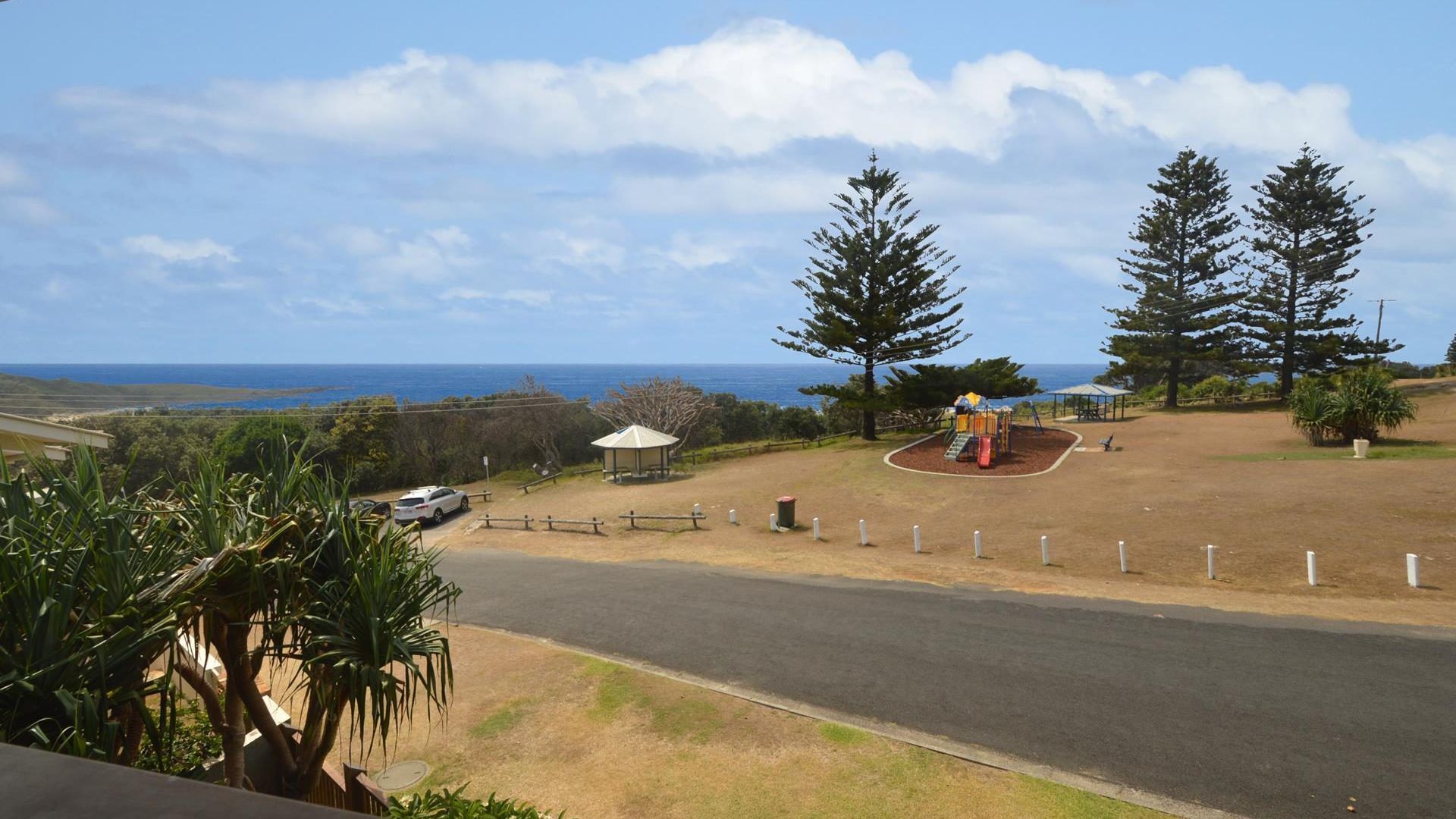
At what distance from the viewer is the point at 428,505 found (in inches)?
1109

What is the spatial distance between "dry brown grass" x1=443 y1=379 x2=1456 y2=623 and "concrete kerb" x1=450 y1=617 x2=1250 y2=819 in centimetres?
666

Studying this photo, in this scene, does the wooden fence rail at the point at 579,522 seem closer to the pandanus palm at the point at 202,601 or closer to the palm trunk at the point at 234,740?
the pandanus palm at the point at 202,601

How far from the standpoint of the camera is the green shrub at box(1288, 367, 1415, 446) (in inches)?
977

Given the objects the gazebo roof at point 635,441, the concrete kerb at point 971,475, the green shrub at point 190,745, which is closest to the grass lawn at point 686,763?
the green shrub at point 190,745

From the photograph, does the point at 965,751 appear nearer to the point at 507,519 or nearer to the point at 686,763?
the point at 686,763

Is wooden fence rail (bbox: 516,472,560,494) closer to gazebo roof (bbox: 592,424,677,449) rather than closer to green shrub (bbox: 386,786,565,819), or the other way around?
gazebo roof (bbox: 592,424,677,449)

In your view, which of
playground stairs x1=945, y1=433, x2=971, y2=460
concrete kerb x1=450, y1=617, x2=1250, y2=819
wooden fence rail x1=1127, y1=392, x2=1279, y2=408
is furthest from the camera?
wooden fence rail x1=1127, y1=392, x2=1279, y2=408

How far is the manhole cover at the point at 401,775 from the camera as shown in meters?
7.39

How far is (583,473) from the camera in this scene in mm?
36469

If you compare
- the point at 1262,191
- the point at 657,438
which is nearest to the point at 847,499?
the point at 657,438

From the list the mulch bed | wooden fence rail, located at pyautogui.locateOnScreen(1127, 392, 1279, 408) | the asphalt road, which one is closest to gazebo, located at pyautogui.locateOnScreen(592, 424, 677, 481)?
the mulch bed

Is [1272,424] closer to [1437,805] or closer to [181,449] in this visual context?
[1437,805]

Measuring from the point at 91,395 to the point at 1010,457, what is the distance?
38456 millimetres

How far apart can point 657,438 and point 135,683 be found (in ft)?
92.4
